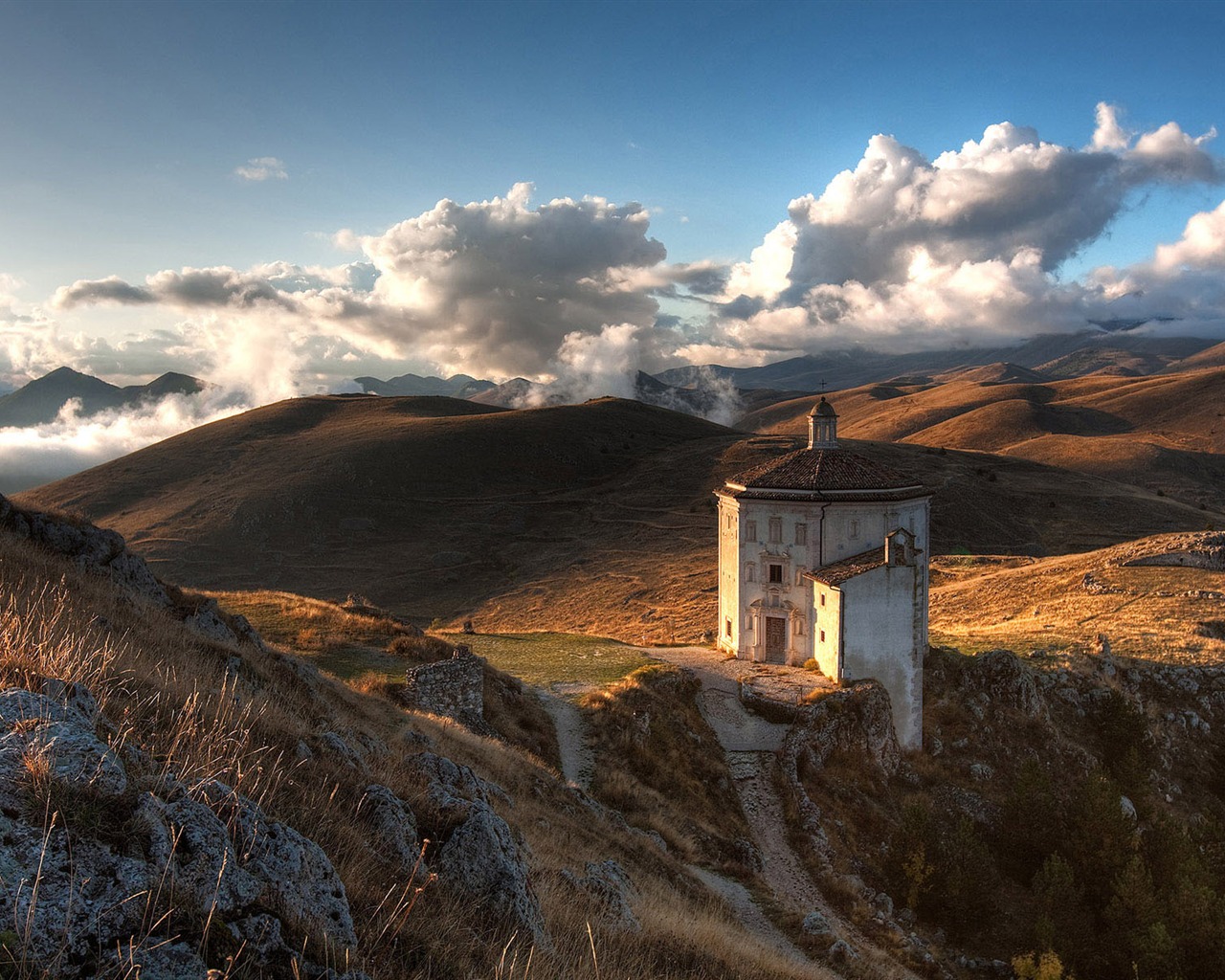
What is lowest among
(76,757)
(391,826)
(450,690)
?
(450,690)

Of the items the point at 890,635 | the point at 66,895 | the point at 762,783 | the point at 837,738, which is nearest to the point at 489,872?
the point at 66,895

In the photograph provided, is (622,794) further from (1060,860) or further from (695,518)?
(695,518)

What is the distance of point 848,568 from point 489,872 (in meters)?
26.1

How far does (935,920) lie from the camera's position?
2194 centimetres

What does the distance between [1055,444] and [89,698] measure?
16212 centimetres

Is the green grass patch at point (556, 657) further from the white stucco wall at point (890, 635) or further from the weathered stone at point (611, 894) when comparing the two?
the weathered stone at point (611, 894)

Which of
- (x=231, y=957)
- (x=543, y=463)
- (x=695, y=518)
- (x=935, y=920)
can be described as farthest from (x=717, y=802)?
(x=543, y=463)

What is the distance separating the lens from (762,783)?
25.3 meters

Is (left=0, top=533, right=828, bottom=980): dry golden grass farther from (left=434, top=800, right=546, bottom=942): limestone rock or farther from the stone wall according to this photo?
the stone wall

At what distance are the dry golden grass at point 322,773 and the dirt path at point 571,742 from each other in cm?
590

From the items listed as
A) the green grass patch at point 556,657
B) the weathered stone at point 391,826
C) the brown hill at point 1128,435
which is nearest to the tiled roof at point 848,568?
the green grass patch at point 556,657

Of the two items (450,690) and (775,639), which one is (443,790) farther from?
(775,639)

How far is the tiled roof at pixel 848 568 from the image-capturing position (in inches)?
1166

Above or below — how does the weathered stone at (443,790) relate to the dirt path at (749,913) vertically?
above
